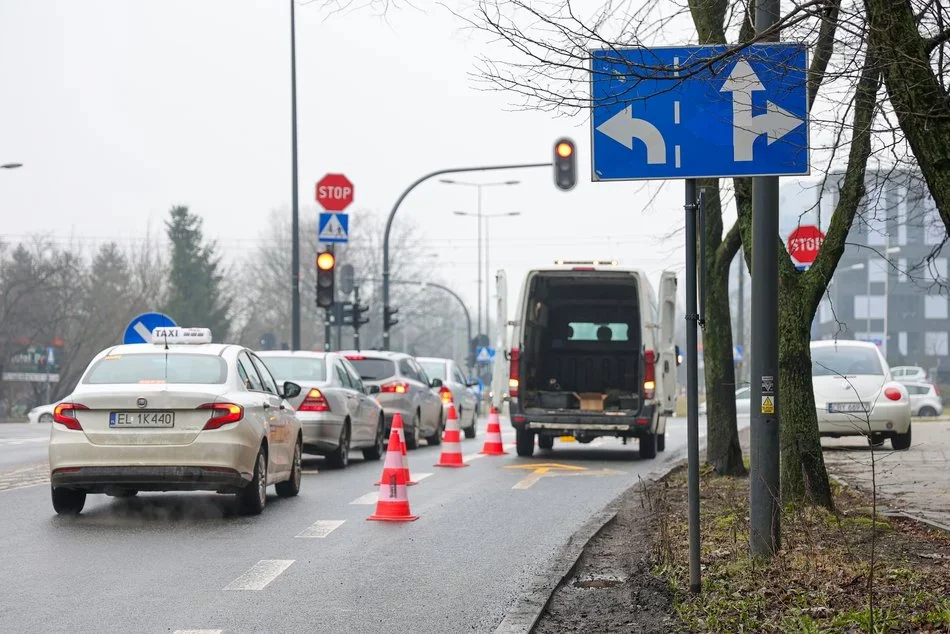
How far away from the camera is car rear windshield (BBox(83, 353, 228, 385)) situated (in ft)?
42.7

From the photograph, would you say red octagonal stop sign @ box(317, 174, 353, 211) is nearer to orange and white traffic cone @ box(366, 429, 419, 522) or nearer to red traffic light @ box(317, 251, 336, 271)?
red traffic light @ box(317, 251, 336, 271)

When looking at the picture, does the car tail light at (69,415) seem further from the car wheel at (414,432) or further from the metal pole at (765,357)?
the car wheel at (414,432)

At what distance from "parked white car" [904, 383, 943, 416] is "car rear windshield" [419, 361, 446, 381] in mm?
26064

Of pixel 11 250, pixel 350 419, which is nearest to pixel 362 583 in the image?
pixel 350 419

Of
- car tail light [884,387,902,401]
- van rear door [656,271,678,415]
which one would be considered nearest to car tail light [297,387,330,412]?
van rear door [656,271,678,415]

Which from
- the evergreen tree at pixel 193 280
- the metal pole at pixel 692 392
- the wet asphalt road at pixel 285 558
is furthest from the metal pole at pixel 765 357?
the evergreen tree at pixel 193 280

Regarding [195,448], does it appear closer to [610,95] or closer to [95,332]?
[610,95]

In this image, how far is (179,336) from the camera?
14.2 meters

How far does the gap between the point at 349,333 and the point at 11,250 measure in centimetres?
3279

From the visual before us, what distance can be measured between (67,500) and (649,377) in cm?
1022

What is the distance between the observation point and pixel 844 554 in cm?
880

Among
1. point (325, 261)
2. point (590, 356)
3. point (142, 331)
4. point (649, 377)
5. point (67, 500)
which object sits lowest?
point (67, 500)

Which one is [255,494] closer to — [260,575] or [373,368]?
[260,575]

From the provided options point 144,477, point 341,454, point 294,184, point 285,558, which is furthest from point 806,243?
point 294,184
